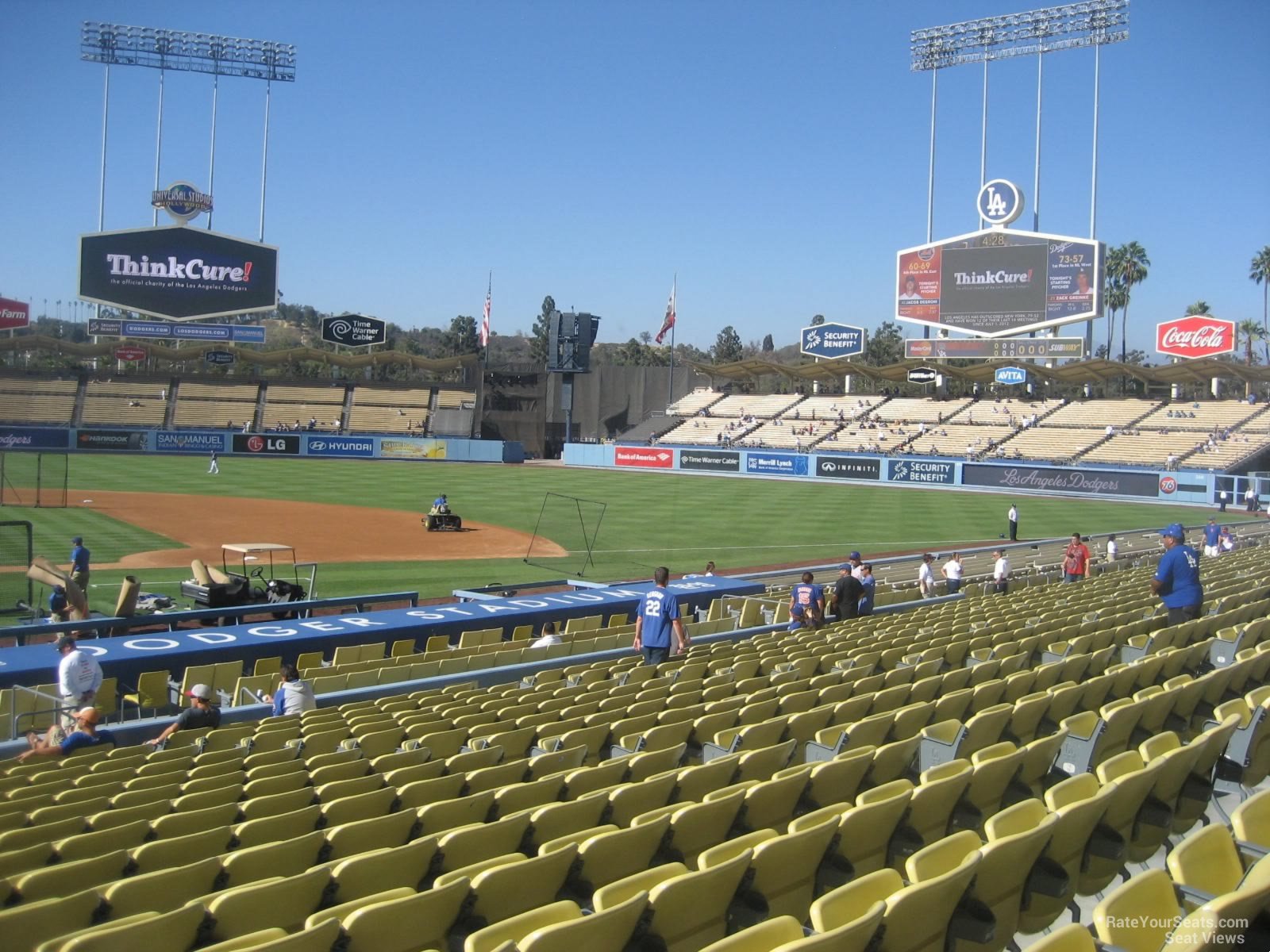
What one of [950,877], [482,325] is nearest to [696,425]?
[482,325]

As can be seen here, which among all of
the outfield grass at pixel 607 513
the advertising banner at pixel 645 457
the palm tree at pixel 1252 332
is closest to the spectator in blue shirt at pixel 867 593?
the outfield grass at pixel 607 513

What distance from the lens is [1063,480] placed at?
5584cm

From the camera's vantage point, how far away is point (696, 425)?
265 feet

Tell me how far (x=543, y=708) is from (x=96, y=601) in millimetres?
16214

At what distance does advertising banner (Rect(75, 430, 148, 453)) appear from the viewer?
66438mm

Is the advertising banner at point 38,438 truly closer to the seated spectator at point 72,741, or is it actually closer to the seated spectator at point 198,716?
the seated spectator at point 72,741

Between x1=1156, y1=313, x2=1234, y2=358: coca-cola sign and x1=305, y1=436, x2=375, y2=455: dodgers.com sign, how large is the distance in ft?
173

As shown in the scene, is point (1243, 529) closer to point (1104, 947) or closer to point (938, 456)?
point (938, 456)

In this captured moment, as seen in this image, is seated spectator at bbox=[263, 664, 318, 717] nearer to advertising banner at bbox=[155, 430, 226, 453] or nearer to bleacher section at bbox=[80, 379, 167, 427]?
advertising banner at bbox=[155, 430, 226, 453]

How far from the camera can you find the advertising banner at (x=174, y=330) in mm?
67625

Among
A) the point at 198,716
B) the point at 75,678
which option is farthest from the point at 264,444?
the point at 198,716

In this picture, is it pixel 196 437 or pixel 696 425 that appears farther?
pixel 696 425

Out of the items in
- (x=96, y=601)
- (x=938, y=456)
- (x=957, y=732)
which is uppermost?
(x=938, y=456)

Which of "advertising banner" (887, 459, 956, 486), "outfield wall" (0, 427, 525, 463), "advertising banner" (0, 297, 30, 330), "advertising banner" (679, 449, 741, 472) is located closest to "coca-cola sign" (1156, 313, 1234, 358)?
"advertising banner" (887, 459, 956, 486)
